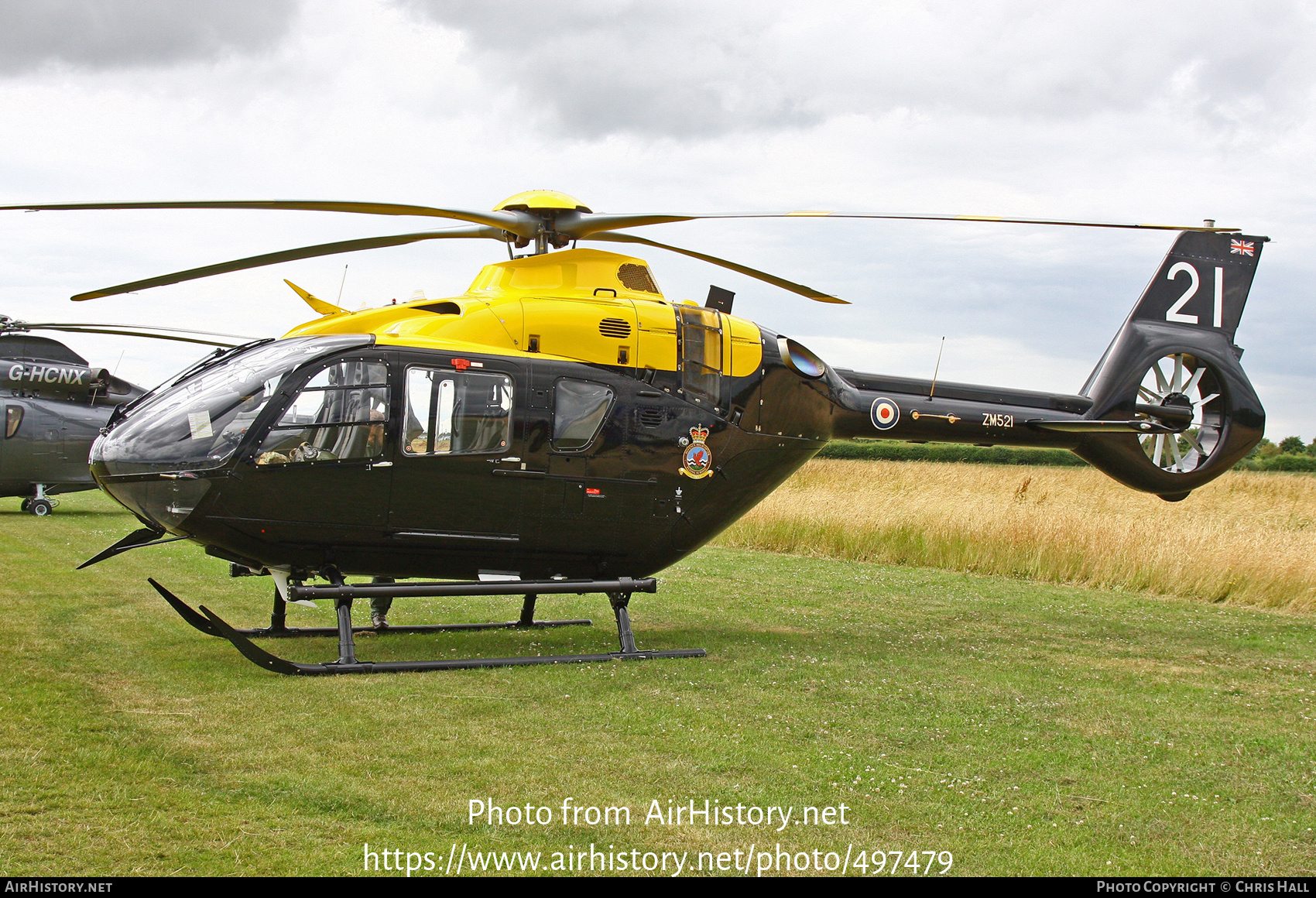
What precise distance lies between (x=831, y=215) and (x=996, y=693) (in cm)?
408

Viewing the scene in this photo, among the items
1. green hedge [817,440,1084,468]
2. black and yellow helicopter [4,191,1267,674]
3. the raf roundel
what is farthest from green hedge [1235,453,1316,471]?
black and yellow helicopter [4,191,1267,674]

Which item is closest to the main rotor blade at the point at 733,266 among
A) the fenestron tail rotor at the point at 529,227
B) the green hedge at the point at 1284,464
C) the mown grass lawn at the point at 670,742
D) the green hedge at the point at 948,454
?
the fenestron tail rotor at the point at 529,227

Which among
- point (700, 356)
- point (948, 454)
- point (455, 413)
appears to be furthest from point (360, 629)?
point (948, 454)

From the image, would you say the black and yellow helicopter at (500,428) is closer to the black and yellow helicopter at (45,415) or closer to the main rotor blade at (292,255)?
the main rotor blade at (292,255)

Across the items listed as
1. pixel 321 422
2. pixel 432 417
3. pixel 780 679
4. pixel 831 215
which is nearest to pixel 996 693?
pixel 780 679

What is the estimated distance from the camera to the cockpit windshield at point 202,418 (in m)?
7.92

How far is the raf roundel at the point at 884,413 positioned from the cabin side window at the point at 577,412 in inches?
122

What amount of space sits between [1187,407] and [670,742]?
27.4ft

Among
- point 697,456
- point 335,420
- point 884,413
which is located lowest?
point 697,456

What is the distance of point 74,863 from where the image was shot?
14.0ft

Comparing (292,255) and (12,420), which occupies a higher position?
(292,255)

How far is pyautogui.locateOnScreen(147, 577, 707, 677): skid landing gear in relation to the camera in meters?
7.92

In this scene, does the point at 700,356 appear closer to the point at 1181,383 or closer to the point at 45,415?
the point at 1181,383

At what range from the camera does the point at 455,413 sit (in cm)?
858
